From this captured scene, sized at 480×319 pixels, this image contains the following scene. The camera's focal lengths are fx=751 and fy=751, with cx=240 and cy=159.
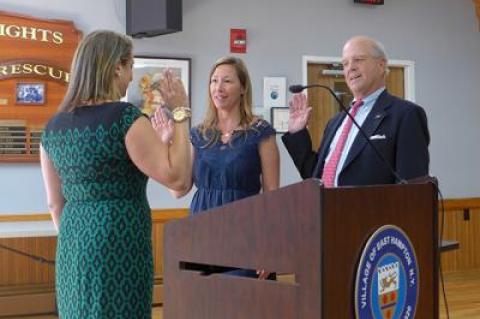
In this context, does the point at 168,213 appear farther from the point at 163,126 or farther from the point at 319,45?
the point at 163,126

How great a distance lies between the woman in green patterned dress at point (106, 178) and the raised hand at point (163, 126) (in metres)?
0.12

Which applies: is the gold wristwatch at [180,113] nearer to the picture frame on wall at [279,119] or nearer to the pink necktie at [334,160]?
the pink necktie at [334,160]

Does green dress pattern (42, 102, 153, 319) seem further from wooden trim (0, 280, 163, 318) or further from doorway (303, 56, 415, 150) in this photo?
doorway (303, 56, 415, 150)

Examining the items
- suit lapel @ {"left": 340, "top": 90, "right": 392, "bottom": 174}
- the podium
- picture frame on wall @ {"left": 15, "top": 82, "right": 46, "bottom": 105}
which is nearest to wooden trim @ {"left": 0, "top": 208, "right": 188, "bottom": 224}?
picture frame on wall @ {"left": 15, "top": 82, "right": 46, "bottom": 105}

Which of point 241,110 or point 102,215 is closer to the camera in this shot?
point 102,215

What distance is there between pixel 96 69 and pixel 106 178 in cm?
29

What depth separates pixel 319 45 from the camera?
21.5 ft

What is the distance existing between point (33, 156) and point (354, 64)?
3.40 metres

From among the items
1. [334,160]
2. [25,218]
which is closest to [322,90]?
[25,218]

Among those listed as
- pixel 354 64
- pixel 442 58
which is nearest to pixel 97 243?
pixel 354 64

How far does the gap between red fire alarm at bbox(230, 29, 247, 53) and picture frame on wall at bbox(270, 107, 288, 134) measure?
565 mm

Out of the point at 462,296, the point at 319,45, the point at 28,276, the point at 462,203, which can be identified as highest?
the point at 319,45

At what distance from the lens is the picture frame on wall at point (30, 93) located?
5461 mm

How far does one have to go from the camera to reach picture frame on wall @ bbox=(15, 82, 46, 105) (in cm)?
546
